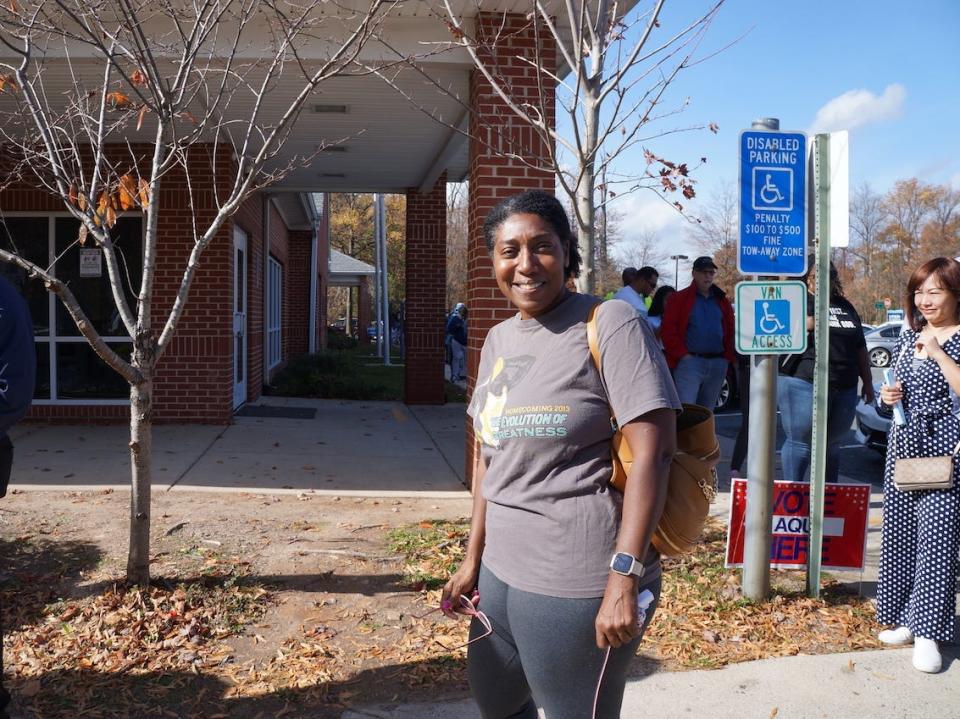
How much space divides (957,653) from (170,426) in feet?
26.3

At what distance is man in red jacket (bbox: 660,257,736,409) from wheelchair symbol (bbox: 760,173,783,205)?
3.05 metres

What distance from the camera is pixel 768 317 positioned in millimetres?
4395

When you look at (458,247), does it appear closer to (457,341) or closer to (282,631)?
(457,341)

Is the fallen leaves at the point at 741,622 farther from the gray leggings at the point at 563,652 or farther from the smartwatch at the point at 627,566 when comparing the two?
the smartwatch at the point at 627,566

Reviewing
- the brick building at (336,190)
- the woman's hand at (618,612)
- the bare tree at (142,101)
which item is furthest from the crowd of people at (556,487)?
the brick building at (336,190)

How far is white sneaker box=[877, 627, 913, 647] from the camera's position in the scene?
4102 millimetres

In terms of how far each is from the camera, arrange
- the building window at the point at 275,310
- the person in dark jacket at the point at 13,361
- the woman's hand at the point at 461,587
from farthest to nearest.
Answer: the building window at the point at 275,310 → the person in dark jacket at the point at 13,361 → the woman's hand at the point at 461,587

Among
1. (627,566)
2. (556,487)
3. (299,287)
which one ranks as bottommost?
(627,566)

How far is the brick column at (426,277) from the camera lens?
1266 centimetres

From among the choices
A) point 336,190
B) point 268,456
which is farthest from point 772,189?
point 336,190

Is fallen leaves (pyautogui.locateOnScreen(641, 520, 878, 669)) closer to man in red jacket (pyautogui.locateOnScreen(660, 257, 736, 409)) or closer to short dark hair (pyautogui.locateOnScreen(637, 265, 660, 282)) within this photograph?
man in red jacket (pyautogui.locateOnScreen(660, 257, 736, 409))

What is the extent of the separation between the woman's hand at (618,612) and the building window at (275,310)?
1398cm

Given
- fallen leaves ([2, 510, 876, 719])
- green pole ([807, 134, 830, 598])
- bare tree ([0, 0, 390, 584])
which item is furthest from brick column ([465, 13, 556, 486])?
green pole ([807, 134, 830, 598])

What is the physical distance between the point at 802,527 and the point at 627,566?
3057 mm
